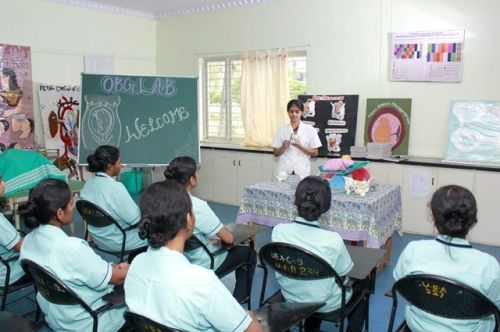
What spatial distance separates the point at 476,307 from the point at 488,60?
3585 mm

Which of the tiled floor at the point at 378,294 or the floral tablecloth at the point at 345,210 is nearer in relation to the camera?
the tiled floor at the point at 378,294

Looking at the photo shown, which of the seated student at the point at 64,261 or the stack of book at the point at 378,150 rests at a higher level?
the stack of book at the point at 378,150

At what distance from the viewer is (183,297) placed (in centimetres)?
128

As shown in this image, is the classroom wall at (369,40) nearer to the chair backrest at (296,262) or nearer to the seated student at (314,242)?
the seated student at (314,242)

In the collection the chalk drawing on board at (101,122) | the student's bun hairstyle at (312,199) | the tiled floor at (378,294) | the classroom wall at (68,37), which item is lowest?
the tiled floor at (378,294)

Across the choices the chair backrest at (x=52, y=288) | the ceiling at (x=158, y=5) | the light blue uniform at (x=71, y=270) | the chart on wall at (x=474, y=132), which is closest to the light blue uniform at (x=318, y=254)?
the light blue uniform at (x=71, y=270)

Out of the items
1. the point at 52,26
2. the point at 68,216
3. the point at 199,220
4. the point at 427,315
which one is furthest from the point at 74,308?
the point at 52,26

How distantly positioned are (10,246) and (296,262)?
1.54m

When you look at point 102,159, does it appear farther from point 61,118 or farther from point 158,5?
point 158,5

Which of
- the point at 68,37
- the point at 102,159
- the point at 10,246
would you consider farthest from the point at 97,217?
the point at 68,37

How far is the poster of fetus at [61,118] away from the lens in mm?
5672

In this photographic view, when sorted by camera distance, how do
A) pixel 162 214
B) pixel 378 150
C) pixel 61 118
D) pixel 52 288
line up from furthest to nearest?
pixel 61 118
pixel 378 150
pixel 52 288
pixel 162 214

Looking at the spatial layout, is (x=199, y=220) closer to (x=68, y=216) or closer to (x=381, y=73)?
(x=68, y=216)

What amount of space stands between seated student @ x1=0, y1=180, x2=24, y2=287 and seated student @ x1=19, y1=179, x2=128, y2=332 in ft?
1.80
